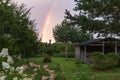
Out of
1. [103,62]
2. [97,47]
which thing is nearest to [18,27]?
[103,62]

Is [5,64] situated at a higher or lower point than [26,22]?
lower

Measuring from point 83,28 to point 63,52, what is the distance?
46.2 meters

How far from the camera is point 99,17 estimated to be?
29.5 meters

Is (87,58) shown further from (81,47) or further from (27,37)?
(27,37)

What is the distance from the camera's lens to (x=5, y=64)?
662 cm

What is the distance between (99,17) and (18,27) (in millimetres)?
9213

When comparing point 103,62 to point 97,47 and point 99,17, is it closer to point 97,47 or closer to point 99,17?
point 99,17

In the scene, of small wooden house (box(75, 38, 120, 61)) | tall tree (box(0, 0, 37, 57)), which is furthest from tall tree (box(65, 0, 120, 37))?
small wooden house (box(75, 38, 120, 61))

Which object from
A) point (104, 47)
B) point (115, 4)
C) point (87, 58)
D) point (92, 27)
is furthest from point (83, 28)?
point (104, 47)

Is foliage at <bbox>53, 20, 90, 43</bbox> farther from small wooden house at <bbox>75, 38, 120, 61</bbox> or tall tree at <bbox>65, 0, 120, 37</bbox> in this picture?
tall tree at <bbox>65, 0, 120, 37</bbox>

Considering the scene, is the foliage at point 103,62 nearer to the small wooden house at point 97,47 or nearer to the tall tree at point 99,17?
the tall tree at point 99,17

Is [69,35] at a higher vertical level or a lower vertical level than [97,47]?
higher

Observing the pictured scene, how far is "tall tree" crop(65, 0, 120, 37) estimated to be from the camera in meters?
27.6

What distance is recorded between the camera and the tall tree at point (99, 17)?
90.6ft
